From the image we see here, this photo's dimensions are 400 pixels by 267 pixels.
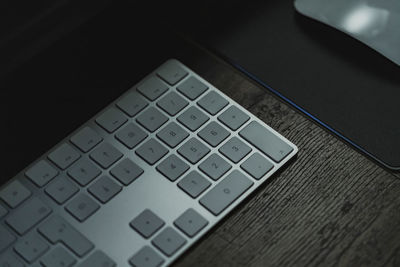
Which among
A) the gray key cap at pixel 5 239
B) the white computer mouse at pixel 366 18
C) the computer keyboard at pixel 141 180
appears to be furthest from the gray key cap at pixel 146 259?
the white computer mouse at pixel 366 18

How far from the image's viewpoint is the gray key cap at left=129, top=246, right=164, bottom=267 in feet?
1.79

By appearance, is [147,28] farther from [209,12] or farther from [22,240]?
[22,240]

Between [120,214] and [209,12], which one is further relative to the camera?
[209,12]

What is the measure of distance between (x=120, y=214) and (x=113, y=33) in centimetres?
22

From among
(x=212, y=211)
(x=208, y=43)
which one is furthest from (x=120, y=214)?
(x=208, y=43)

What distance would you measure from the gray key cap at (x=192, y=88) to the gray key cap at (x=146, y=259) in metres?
0.16

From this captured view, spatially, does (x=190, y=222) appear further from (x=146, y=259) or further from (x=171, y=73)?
(x=171, y=73)

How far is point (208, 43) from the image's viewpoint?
688 millimetres

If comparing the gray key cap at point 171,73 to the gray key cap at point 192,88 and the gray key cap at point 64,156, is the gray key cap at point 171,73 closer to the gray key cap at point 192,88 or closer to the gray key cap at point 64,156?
the gray key cap at point 192,88

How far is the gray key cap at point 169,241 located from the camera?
55 centimetres

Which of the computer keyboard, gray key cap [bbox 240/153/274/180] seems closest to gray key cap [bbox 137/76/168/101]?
the computer keyboard

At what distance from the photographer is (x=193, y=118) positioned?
62 centimetres

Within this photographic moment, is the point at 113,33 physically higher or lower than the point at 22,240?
higher

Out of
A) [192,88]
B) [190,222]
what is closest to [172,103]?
[192,88]
